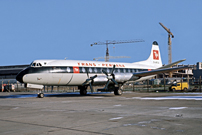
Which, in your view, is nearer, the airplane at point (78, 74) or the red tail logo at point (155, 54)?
the airplane at point (78, 74)

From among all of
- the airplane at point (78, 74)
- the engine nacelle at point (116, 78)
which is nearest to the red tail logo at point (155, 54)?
the airplane at point (78, 74)

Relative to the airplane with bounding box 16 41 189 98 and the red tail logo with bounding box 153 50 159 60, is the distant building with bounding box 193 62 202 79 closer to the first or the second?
the red tail logo with bounding box 153 50 159 60

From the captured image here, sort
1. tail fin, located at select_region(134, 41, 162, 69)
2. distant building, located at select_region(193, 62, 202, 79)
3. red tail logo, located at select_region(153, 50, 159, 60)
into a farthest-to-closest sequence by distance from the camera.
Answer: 1. distant building, located at select_region(193, 62, 202, 79)
2. red tail logo, located at select_region(153, 50, 159, 60)
3. tail fin, located at select_region(134, 41, 162, 69)

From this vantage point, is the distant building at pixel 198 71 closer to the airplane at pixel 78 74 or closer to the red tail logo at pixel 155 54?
the red tail logo at pixel 155 54

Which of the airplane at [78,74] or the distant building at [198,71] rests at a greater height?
the distant building at [198,71]

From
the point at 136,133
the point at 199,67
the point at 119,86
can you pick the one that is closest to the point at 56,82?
the point at 119,86

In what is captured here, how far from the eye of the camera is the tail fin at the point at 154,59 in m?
44.6

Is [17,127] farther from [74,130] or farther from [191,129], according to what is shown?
[191,129]

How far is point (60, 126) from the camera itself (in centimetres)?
1013

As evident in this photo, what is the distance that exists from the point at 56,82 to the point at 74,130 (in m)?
23.2

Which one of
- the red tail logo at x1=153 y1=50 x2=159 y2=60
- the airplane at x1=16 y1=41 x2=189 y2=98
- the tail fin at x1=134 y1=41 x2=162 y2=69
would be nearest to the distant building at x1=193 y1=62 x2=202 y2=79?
the tail fin at x1=134 y1=41 x2=162 y2=69

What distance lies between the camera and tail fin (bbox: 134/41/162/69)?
44566mm

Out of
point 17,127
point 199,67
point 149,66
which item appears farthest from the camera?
point 199,67

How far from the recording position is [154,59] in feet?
151
